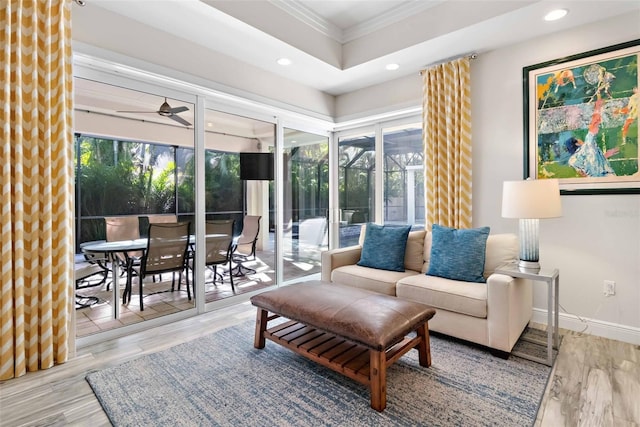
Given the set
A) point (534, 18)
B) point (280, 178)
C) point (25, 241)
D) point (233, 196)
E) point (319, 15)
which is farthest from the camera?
point (280, 178)

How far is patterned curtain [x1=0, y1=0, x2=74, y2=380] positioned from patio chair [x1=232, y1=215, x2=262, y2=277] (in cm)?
169

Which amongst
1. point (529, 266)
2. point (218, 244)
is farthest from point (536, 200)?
point (218, 244)

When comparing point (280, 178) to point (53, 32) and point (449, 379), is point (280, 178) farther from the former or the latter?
point (449, 379)

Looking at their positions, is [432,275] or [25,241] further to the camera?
[432,275]

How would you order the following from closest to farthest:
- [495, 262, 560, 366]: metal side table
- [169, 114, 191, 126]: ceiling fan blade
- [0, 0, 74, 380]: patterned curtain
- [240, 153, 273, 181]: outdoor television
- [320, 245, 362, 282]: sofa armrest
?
1. [0, 0, 74, 380]: patterned curtain
2. [495, 262, 560, 366]: metal side table
3. [169, 114, 191, 126]: ceiling fan blade
4. [320, 245, 362, 282]: sofa armrest
5. [240, 153, 273, 181]: outdoor television

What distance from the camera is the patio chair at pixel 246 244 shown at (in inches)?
151

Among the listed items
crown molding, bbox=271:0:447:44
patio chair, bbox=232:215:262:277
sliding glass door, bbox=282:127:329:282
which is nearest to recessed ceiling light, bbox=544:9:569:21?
crown molding, bbox=271:0:447:44

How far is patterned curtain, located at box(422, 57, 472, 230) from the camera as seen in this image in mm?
3359

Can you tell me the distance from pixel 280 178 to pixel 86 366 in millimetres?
2725

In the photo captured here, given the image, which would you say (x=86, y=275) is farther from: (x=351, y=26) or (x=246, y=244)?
(x=351, y=26)

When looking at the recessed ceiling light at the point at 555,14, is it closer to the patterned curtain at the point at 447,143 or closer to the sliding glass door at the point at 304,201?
the patterned curtain at the point at 447,143

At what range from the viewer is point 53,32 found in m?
2.26

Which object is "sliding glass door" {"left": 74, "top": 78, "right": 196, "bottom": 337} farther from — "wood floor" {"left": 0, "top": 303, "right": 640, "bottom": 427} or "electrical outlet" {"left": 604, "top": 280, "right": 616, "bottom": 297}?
"electrical outlet" {"left": 604, "top": 280, "right": 616, "bottom": 297}

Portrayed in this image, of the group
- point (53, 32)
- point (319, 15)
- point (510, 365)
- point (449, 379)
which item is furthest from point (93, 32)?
point (510, 365)
